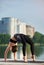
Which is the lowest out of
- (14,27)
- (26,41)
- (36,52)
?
(36,52)

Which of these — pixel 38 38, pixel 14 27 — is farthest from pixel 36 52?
pixel 14 27

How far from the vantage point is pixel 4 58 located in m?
2.70

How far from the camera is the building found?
277cm

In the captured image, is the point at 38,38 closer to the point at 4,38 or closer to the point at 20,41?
the point at 20,41

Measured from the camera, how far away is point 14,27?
2822 mm

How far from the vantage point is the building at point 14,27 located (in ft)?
9.10

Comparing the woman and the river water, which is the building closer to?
the woman

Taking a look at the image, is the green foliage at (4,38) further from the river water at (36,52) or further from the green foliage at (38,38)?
the green foliage at (38,38)

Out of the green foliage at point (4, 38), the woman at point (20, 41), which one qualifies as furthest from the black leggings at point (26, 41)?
the green foliage at point (4, 38)

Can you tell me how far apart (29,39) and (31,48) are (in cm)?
12

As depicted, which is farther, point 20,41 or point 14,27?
point 14,27

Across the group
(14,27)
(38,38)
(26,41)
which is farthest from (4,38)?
(38,38)

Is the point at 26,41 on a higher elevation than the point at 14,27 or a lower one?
lower

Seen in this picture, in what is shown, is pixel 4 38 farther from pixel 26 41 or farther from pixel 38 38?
pixel 38 38
